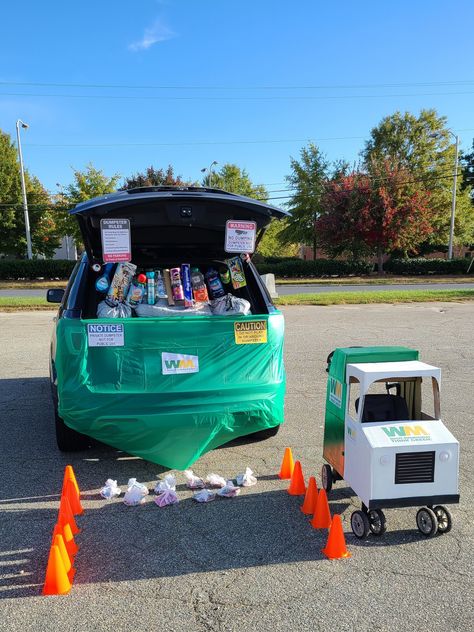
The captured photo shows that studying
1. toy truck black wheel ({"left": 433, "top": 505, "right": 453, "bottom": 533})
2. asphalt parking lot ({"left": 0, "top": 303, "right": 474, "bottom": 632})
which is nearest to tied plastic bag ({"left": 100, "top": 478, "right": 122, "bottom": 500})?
asphalt parking lot ({"left": 0, "top": 303, "right": 474, "bottom": 632})

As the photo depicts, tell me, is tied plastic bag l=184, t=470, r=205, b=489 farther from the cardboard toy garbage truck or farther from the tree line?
the tree line

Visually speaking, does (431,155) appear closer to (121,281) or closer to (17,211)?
(17,211)

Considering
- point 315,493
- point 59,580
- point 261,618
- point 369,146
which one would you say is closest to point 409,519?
point 315,493

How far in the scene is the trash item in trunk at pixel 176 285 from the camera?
4211 millimetres

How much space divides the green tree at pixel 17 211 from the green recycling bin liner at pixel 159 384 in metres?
33.8

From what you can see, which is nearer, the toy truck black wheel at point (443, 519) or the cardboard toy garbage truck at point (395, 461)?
the cardboard toy garbage truck at point (395, 461)

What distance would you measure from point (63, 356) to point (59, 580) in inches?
61.7

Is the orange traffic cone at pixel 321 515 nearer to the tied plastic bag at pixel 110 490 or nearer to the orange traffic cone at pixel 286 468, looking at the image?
the orange traffic cone at pixel 286 468

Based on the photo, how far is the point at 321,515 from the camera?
10.2 feet

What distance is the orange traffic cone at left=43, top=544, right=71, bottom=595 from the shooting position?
2.48 meters

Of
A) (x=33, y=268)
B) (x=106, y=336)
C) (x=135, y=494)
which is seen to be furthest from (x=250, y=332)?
(x=33, y=268)

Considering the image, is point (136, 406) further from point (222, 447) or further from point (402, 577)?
point (402, 577)

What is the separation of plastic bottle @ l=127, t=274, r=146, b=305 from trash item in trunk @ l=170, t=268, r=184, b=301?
0.24 metres

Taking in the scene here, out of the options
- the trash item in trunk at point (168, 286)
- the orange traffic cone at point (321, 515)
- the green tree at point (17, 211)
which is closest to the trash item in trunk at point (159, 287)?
the trash item in trunk at point (168, 286)
